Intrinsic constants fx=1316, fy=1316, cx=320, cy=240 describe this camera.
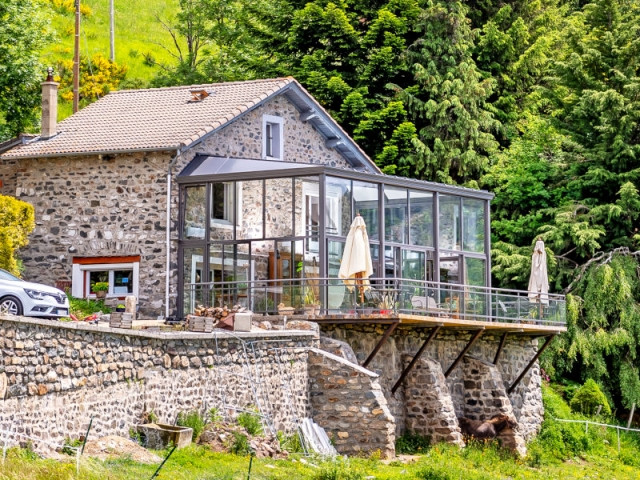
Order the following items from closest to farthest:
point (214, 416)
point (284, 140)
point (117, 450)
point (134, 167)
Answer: point (117, 450), point (214, 416), point (134, 167), point (284, 140)

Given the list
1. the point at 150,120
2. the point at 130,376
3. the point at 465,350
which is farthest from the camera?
the point at 150,120

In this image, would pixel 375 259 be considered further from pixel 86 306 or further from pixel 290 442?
pixel 86 306

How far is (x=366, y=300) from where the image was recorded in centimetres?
2766

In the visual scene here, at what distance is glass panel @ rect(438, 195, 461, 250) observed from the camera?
31844mm

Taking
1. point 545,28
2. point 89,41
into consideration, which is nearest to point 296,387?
point 545,28

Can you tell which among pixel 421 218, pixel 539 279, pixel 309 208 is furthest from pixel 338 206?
pixel 539 279

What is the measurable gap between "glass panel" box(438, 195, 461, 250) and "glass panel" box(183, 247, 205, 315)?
19.1 ft

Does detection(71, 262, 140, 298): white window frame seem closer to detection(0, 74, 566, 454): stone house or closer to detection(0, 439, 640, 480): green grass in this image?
detection(0, 74, 566, 454): stone house

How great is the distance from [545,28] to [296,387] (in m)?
24.1

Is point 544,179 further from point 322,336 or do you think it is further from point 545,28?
point 322,336

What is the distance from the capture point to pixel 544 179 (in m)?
41.1

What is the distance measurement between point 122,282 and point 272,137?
5.73 meters

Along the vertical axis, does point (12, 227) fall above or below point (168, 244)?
above

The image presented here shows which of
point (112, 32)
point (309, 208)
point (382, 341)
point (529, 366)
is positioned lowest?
point (529, 366)
